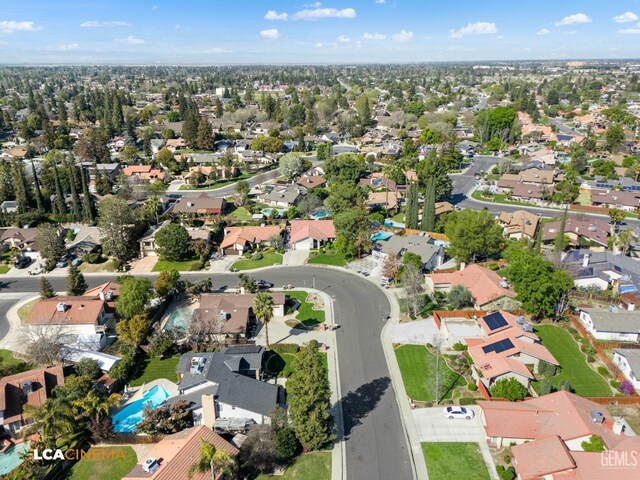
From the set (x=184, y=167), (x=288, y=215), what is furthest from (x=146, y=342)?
(x=184, y=167)

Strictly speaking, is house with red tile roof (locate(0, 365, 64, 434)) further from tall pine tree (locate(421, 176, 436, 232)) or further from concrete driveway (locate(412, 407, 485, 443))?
tall pine tree (locate(421, 176, 436, 232))

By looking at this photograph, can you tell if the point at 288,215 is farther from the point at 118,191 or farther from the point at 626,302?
the point at 626,302

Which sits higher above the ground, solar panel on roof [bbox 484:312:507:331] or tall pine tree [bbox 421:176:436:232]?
tall pine tree [bbox 421:176:436:232]

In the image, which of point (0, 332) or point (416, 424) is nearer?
point (416, 424)

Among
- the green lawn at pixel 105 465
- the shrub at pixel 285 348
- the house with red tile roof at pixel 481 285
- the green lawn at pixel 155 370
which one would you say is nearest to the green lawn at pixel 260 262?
the shrub at pixel 285 348

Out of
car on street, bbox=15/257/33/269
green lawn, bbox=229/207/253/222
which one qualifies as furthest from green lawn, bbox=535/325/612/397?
car on street, bbox=15/257/33/269

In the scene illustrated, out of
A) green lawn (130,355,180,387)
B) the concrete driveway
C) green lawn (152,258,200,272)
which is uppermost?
green lawn (152,258,200,272)

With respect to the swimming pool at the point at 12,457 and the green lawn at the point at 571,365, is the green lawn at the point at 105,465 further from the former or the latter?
the green lawn at the point at 571,365
